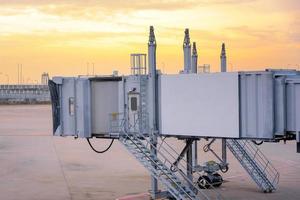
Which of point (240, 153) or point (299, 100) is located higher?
point (299, 100)

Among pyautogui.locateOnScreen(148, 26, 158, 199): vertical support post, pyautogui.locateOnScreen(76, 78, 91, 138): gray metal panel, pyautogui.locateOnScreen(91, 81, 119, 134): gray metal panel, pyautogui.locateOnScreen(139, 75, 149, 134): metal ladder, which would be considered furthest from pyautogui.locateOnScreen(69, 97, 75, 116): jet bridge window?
pyautogui.locateOnScreen(148, 26, 158, 199): vertical support post

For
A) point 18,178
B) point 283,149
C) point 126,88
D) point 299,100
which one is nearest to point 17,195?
point 18,178

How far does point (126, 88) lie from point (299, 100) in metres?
9.34

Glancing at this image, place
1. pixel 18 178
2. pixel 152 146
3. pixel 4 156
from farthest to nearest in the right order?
pixel 4 156 → pixel 18 178 → pixel 152 146

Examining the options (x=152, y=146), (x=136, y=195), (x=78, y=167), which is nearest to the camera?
(x=152, y=146)

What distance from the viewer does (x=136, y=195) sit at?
34500 mm

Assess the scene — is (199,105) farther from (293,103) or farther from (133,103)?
(293,103)

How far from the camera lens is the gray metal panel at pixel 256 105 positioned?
23.9 meters

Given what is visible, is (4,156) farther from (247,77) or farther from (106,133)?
(247,77)

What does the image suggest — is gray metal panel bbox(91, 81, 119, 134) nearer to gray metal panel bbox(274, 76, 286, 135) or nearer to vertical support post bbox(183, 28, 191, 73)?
vertical support post bbox(183, 28, 191, 73)

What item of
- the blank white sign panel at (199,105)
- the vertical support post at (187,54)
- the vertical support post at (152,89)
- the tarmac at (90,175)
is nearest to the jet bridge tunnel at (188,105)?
the blank white sign panel at (199,105)

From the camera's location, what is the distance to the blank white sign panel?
2511 centimetres

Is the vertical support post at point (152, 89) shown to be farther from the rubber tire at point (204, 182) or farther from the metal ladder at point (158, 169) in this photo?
the rubber tire at point (204, 182)

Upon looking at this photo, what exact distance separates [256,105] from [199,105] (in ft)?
9.39
